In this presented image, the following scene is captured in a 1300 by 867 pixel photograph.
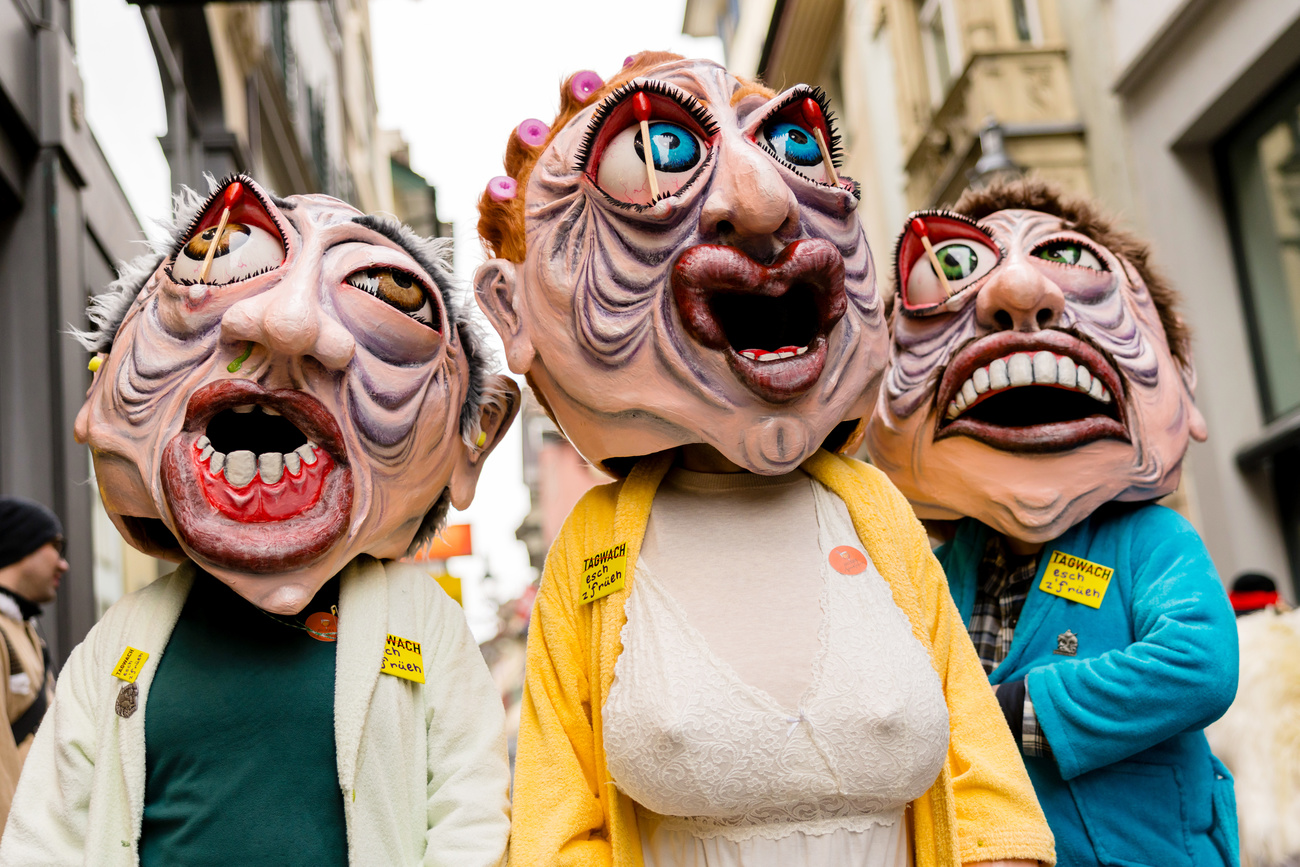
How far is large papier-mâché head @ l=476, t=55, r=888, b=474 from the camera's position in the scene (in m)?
2.35

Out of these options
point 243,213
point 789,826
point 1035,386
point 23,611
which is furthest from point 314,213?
point 23,611

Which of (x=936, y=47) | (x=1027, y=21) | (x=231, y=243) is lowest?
(x=231, y=243)

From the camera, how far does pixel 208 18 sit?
8.58m

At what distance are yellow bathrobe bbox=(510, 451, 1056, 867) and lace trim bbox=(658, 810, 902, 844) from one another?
128 millimetres

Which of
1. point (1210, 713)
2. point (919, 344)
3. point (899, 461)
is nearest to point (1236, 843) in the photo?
point (1210, 713)

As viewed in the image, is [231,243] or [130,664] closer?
[130,664]

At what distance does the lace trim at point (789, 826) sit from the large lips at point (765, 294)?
796 millimetres

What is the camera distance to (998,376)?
292 cm

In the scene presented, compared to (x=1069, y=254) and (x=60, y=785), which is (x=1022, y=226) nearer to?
(x=1069, y=254)

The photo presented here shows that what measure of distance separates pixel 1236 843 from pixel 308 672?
82.4 inches

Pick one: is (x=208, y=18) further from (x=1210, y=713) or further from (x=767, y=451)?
(x=1210, y=713)

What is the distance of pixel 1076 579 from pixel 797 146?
1.24 metres

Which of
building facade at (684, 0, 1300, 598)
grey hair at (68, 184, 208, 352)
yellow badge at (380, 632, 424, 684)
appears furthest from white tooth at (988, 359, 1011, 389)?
building facade at (684, 0, 1300, 598)

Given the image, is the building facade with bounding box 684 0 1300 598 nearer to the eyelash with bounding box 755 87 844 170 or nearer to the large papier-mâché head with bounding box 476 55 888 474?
the eyelash with bounding box 755 87 844 170
